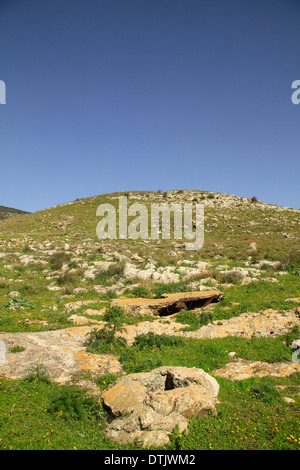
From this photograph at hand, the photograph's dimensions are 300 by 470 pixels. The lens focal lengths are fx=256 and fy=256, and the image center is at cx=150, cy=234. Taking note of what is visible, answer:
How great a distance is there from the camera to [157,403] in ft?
15.4

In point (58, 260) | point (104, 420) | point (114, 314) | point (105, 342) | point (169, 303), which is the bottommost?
point (104, 420)

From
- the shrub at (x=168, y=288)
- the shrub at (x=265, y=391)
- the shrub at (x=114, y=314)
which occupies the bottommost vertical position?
the shrub at (x=265, y=391)

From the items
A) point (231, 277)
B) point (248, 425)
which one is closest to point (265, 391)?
point (248, 425)

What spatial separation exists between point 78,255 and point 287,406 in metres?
20.0

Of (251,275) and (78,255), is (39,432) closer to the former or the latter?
(251,275)

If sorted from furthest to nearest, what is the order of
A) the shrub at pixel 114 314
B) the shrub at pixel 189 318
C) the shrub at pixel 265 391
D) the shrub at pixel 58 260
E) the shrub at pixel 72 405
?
the shrub at pixel 58 260 → the shrub at pixel 114 314 → the shrub at pixel 189 318 → the shrub at pixel 265 391 → the shrub at pixel 72 405

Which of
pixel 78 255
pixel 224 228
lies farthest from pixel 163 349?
pixel 224 228

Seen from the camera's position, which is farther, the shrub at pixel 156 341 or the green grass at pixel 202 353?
the shrub at pixel 156 341

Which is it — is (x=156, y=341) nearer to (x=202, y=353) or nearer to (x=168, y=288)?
(x=202, y=353)

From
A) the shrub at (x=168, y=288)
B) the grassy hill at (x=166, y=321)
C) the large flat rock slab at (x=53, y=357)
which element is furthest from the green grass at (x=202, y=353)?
the shrub at (x=168, y=288)

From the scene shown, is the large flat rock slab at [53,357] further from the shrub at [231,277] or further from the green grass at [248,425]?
the shrub at [231,277]

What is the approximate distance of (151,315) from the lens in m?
10.8

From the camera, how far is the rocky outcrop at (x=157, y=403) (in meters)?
4.33

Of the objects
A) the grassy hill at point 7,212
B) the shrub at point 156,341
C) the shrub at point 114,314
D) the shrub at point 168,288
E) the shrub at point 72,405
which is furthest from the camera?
the grassy hill at point 7,212
